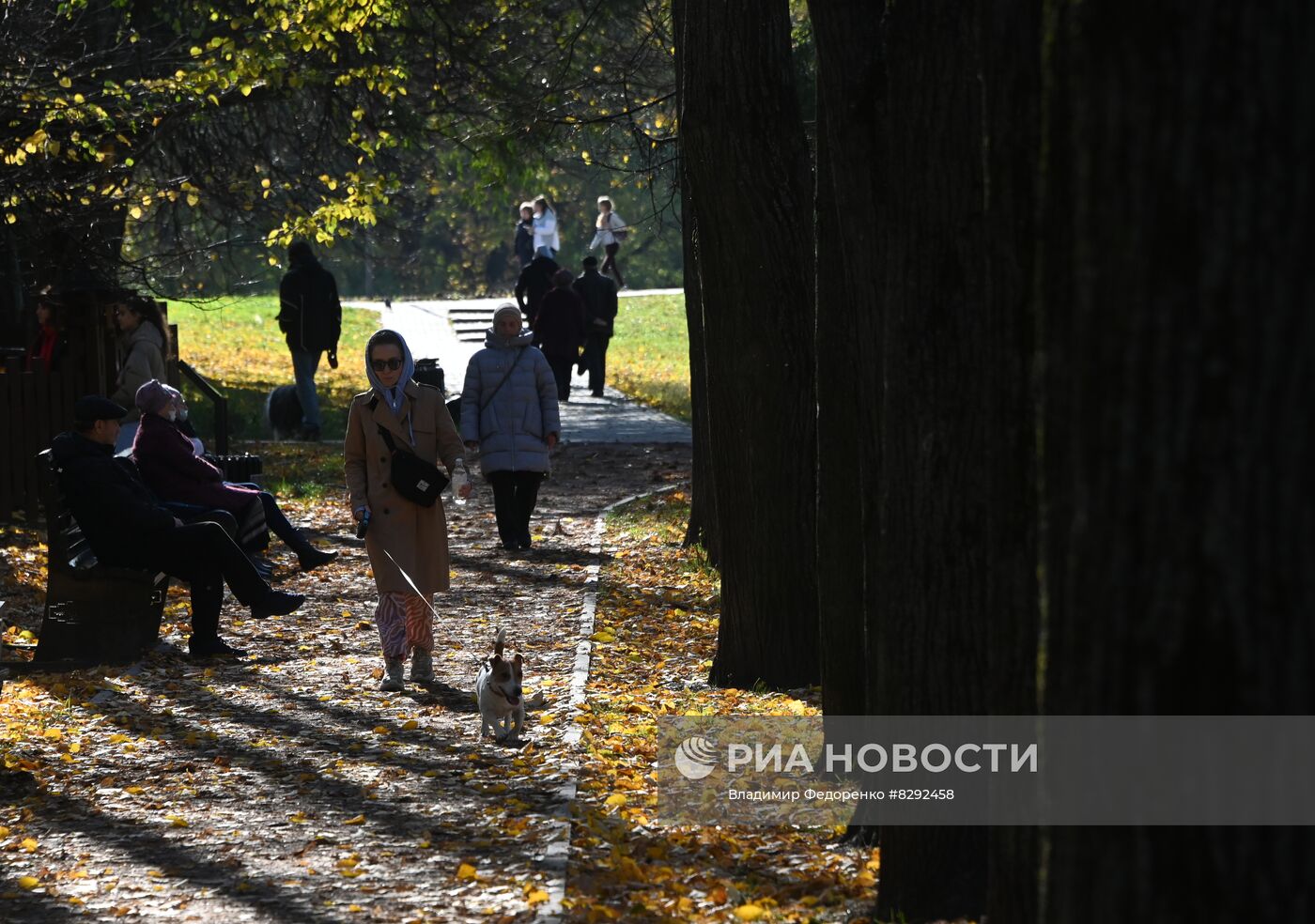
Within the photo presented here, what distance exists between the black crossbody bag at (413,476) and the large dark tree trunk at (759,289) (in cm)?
147

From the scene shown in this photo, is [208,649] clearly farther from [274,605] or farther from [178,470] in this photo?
[178,470]

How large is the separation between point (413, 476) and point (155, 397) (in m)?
2.21

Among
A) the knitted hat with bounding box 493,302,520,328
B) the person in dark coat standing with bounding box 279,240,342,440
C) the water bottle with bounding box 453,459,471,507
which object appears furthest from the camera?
the person in dark coat standing with bounding box 279,240,342,440

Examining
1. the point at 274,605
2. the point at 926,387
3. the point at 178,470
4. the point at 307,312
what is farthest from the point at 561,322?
the point at 926,387

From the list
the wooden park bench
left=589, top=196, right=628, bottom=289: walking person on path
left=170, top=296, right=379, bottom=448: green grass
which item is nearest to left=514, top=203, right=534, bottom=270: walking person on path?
left=589, top=196, right=628, bottom=289: walking person on path

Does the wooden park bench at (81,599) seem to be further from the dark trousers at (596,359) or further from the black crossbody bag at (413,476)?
the dark trousers at (596,359)

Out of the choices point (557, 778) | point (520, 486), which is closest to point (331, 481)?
point (520, 486)

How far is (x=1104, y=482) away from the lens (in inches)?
118

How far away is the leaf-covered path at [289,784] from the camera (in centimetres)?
588

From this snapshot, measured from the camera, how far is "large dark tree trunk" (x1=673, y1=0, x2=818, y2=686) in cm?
865

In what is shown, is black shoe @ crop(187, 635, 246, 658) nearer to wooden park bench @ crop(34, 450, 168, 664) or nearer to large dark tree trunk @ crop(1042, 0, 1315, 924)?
wooden park bench @ crop(34, 450, 168, 664)

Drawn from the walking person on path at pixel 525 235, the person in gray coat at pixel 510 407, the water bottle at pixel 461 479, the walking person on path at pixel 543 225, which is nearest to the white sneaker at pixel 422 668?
the water bottle at pixel 461 479

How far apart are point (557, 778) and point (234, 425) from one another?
1524 cm

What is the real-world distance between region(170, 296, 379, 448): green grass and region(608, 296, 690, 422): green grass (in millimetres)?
4410
